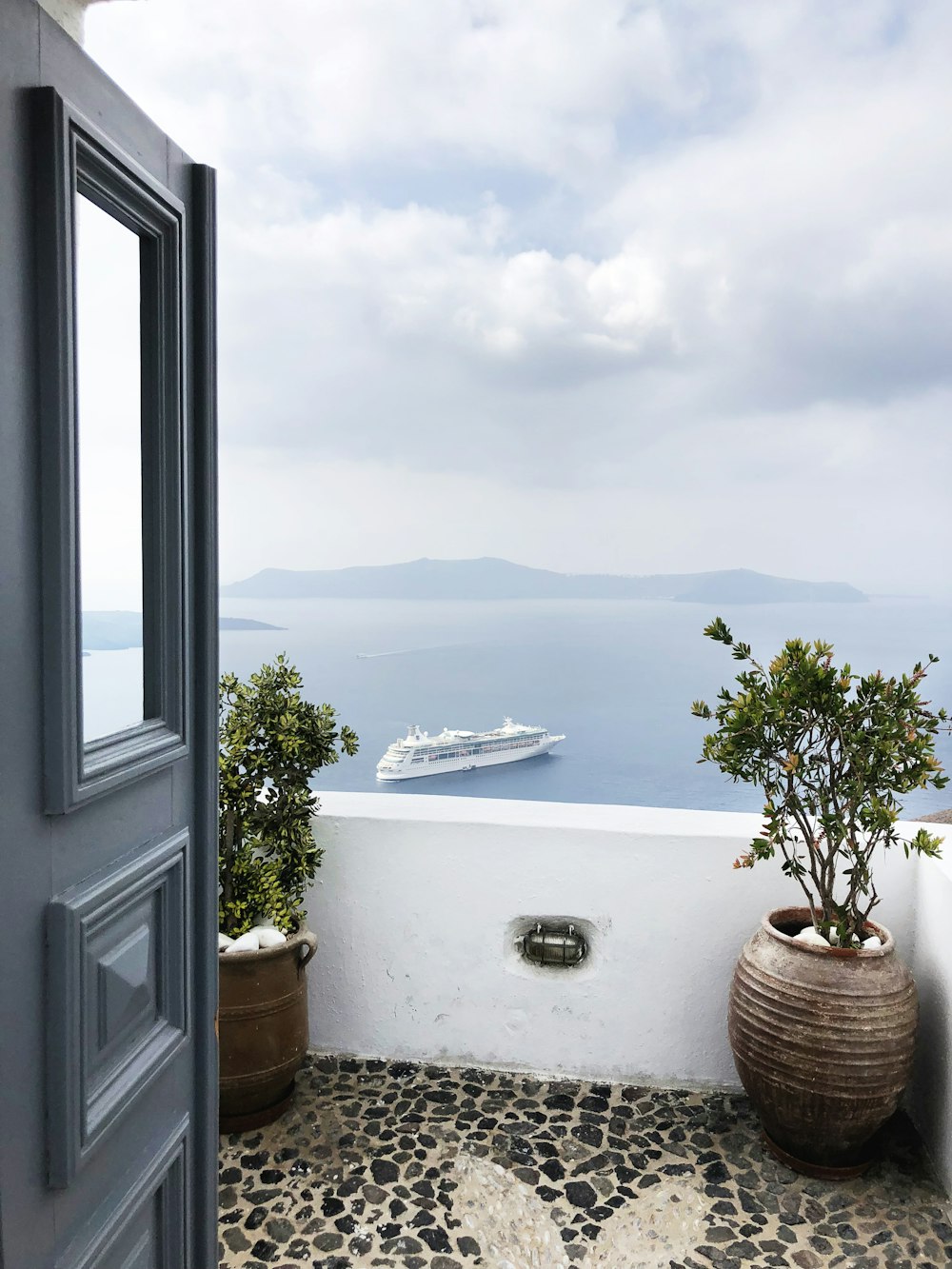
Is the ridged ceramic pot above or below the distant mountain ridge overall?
below

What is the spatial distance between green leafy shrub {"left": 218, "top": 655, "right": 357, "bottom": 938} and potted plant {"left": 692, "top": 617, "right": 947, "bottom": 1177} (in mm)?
1025

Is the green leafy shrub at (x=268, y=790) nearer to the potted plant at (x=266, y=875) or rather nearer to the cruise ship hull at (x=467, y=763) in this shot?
the potted plant at (x=266, y=875)

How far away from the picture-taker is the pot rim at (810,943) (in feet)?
6.33

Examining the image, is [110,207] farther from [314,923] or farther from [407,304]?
[407,304]

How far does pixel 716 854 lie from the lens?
230cm

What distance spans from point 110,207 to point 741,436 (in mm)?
12052

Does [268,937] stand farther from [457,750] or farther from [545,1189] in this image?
[457,750]

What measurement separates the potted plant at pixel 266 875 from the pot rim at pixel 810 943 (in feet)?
3.79

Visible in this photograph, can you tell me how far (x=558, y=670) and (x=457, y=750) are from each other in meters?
3.56

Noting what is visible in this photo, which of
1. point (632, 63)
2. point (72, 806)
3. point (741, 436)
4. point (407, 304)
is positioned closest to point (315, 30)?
point (632, 63)

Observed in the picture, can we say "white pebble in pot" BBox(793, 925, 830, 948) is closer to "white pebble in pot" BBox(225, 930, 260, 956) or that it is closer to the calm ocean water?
the calm ocean water

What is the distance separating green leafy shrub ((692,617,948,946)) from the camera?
6.25 ft

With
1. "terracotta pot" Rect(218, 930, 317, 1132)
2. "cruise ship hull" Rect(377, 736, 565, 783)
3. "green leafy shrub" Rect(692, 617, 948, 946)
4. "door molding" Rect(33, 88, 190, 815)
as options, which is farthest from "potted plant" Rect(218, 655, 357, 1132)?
"door molding" Rect(33, 88, 190, 815)

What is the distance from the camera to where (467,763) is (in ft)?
11.8
